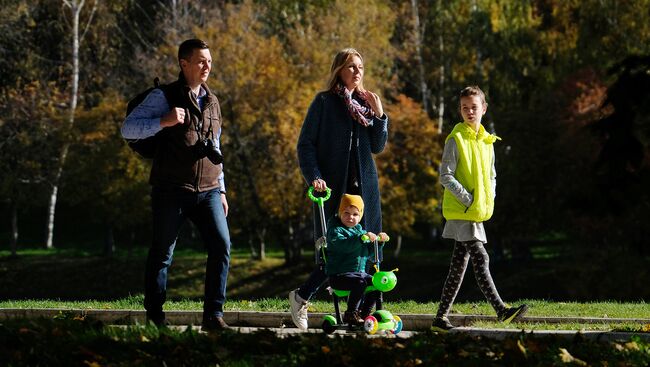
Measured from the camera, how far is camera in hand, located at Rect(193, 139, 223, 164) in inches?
386

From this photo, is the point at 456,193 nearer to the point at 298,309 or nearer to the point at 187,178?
the point at 298,309

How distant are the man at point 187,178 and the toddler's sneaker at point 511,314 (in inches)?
99.8

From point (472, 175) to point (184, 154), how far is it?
247 centimetres

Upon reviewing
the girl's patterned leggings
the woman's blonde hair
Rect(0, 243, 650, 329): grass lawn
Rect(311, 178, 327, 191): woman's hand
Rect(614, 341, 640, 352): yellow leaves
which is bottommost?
Rect(0, 243, 650, 329): grass lawn

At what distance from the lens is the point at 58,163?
144 feet

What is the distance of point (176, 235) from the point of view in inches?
388

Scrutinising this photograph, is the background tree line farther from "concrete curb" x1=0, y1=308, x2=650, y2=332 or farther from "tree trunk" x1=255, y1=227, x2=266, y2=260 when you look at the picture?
"concrete curb" x1=0, y1=308, x2=650, y2=332

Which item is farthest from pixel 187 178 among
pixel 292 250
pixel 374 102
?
pixel 292 250

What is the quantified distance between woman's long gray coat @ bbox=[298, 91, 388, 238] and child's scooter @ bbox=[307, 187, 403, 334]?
7.5 inches

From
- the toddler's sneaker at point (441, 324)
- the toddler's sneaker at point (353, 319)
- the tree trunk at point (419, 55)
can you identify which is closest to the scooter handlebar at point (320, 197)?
the toddler's sneaker at point (353, 319)

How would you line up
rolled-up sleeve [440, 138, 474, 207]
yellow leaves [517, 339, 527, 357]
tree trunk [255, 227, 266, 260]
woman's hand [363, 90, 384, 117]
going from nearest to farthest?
yellow leaves [517, 339, 527, 357], woman's hand [363, 90, 384, 117], rolled-up sleeve [440, 138, 474, 207], tree trunk [255, 227, 266, 260]

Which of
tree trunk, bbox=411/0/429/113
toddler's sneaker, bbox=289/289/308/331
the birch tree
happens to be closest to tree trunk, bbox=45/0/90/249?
the birch tree

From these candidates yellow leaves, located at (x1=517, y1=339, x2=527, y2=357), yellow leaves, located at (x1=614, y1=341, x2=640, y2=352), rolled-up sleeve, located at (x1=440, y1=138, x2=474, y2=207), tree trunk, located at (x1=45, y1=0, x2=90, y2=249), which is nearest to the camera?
yellow leaves, located at (x1=517, y1=339, x2=527, y2=357)

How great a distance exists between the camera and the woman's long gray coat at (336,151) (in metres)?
10.4
